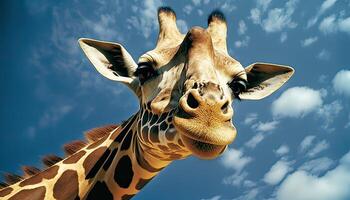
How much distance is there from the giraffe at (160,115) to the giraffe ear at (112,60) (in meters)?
0.01

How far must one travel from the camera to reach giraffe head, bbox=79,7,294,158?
297 cm

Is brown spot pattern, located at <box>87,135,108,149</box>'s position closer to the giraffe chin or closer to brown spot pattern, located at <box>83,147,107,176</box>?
brown spot pattern, located at <box>83,147,107,176</box>

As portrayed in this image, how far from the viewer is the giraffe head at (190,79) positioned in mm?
2967

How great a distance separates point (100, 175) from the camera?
4.81 meters

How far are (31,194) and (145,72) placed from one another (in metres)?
2.38

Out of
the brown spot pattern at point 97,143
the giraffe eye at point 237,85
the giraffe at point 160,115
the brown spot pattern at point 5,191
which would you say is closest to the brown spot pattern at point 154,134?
the giraffe at point 160,115

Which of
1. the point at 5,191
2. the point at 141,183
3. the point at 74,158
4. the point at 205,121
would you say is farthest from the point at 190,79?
the point at 5,191

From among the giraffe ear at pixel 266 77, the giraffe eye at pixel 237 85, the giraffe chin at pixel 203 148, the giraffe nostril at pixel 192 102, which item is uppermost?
the giraffe ear at pixel 266 77

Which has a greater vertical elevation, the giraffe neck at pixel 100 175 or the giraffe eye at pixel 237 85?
the giraffe eye at pixel 237 85

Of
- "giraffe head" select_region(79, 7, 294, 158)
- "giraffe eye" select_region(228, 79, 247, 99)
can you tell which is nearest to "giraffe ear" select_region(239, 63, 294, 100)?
"giraffe head" select_region(79, 7, 294, 158)

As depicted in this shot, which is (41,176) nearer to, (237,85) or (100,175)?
(100,175)

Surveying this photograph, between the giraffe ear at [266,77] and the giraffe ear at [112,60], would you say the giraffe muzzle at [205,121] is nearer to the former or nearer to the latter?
the giraffe ear at [112,60]

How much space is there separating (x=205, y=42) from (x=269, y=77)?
1918mm

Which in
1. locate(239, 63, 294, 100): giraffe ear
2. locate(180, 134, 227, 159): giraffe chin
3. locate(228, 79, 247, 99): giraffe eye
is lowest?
locate(180, 134, 227, 159): giraffe chin
